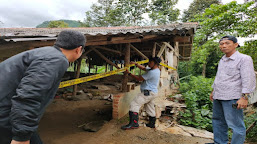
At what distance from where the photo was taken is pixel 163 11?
17.8 metres

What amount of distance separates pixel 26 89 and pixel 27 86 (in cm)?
2

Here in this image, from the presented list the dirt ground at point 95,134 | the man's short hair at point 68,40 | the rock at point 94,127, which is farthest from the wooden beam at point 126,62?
the man's short hair at point 68,40

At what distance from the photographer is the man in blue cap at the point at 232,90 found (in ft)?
7.50

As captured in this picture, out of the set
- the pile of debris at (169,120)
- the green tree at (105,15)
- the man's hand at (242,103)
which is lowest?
the pile of debris at (169,120)

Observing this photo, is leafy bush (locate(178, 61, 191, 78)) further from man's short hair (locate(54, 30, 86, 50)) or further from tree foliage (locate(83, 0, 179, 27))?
man's short hair (locate(54, 30, 86, 50))

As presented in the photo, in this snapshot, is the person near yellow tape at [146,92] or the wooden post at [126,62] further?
the wooden post at [126,62]

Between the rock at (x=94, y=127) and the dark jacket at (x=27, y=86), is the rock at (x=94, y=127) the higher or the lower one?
the lower one

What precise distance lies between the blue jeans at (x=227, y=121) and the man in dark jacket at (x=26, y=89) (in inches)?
98.0

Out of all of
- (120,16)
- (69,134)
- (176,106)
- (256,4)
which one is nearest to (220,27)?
(256,4)

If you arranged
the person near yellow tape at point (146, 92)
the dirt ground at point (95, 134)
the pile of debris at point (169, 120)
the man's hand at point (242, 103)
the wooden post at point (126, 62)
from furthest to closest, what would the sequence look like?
the wooden post at point (126, 62) < the pile of debris at point (169, 120) < the person near yellow tape at point (146, 92) < the dirt ground at point (95, 134) < the man's hand at point (242, 103)

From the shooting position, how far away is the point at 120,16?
18672 mm

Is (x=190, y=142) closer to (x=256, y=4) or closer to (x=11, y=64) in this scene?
(x=11, y=64)

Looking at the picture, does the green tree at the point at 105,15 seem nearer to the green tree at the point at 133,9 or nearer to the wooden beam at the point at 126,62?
the green tree at the point at 133,9

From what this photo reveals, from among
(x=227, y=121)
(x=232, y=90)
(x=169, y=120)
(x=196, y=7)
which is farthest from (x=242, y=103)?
(x=196, y=7)
